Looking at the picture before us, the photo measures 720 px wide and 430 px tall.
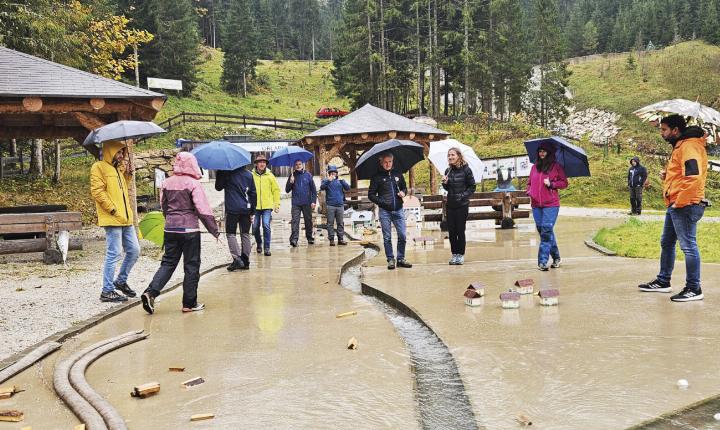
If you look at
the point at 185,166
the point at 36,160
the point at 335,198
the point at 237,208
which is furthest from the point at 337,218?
the point at 36,160

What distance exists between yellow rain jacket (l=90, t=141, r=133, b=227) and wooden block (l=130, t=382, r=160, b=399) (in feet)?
11.8

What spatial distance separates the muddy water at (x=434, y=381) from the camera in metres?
3.55

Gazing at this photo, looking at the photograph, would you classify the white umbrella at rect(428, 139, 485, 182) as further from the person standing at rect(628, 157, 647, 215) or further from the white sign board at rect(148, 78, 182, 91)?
the white sign board at rect(148, 78, 182, 91)

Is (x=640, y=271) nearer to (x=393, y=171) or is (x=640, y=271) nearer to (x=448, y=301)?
(x=448, y=301)

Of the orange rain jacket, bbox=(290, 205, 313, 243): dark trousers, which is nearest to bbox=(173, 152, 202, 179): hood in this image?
the orange rain jacket

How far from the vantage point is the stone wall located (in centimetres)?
5438

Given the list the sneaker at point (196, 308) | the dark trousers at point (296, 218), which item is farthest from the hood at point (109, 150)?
the dark trousers at point (296, 218)

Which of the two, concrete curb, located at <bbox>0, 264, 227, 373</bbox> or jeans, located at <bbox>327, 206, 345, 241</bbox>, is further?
jeans, located at <bbox>327, 206, 345, 241</bbox>

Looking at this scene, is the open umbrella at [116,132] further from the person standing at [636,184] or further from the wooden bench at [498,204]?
the person standing at [636,184]

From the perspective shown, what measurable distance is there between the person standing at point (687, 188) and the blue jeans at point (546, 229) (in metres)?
2.22

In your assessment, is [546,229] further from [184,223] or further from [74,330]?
[74,330]

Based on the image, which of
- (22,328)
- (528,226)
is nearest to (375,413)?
(22,328)

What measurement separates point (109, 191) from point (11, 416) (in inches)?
157

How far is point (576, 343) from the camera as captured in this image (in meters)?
4.86
